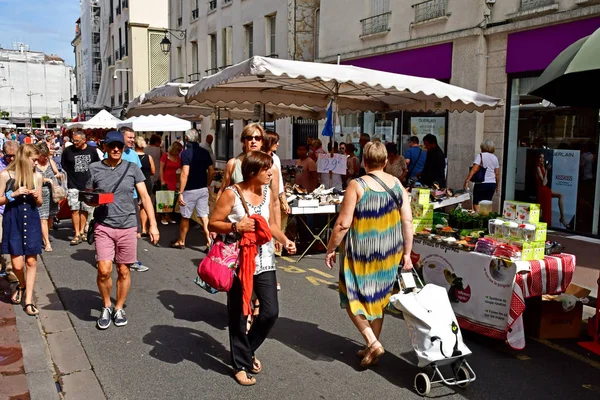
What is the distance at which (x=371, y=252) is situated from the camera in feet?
13.5

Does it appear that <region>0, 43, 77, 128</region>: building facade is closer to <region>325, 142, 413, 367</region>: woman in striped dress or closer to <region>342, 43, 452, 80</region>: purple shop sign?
<region>342, 43, 452, 80</region>: purple shop sign

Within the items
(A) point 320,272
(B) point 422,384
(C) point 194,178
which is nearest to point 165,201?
(C) point 194,178

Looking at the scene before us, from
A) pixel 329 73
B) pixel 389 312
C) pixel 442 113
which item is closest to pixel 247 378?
pixel 389 312

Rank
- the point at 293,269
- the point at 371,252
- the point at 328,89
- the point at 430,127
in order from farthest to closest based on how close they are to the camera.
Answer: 1. the point at 430,127
2. the point at 328,89
3. the point at 293,269
4. the point at 371,252

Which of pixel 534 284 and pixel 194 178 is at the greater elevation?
pixel 194 178

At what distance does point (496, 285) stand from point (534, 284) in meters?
0.32

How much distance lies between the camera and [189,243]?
9281mm

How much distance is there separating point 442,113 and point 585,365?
9.24 m

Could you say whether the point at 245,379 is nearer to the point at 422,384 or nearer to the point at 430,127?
the point at 422,384

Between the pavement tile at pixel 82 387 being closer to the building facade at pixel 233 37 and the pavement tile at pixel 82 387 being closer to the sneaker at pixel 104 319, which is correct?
the sneaker at pixel 104 319

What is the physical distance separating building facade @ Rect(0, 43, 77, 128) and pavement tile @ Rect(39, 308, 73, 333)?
89160 mm

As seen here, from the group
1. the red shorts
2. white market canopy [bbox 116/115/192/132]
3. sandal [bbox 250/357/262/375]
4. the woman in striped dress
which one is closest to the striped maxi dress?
the woman in striped dress

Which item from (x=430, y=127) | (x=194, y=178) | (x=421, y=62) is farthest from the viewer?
(x=430, y=127)

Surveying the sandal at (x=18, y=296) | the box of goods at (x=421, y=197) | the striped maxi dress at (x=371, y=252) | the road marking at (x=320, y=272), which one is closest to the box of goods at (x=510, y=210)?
the box of goods at (x=421, y=197)
